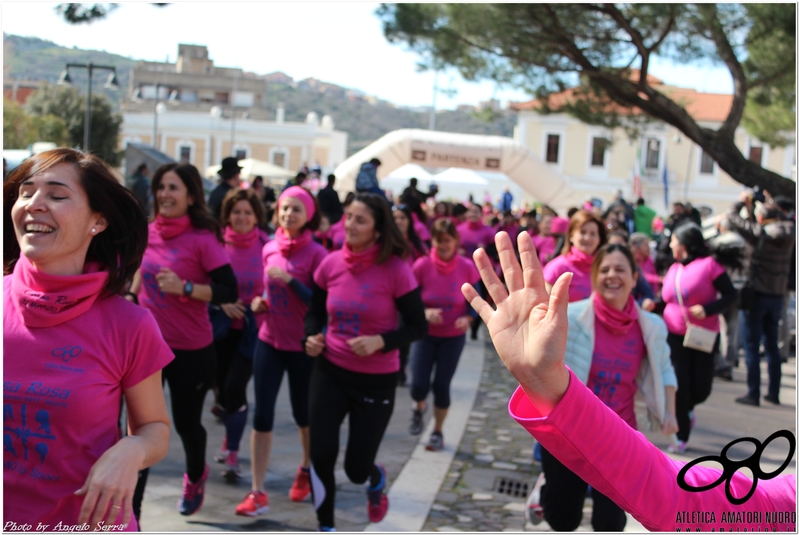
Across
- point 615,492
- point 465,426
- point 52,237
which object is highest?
point 52,237

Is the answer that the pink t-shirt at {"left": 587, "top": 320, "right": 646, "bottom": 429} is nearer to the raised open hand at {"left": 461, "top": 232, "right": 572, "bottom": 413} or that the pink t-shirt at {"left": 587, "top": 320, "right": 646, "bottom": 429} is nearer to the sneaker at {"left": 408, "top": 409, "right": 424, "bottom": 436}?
the raised open hand at {"left": 461, "top": 232, "right": 572, "bottom": 413}

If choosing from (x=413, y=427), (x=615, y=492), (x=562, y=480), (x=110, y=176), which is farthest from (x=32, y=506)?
(x=413, y=427)

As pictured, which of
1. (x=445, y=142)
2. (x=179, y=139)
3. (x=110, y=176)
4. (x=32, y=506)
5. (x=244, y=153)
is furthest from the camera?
(x=244, y=153)

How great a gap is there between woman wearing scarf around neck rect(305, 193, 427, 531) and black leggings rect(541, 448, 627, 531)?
1.05m

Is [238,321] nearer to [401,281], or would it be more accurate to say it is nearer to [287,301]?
[287,301]

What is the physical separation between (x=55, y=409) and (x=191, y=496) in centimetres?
268

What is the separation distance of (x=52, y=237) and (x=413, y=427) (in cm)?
522

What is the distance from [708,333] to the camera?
6793 mm

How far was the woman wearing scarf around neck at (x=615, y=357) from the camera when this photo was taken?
14.3 feet

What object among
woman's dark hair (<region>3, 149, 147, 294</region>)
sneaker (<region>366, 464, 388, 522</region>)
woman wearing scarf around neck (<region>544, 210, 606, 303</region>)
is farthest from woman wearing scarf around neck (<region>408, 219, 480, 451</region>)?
woman's dark hair (<region>3, 149, 147, 294</region>)

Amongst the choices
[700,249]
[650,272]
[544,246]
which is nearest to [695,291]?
[700,249]

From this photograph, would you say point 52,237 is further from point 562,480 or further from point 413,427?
point 413,427

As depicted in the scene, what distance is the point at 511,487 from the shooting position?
6.11 metres

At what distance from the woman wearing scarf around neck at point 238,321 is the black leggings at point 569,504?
2354mm
